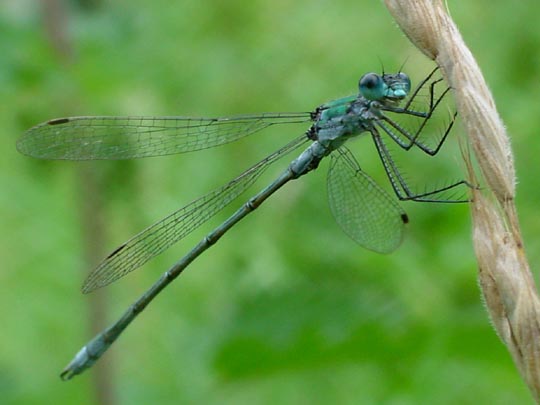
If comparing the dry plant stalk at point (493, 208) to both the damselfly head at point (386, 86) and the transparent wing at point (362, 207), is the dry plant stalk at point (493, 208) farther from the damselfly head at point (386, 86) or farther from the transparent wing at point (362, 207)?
the transparent wing at point (362, 207)

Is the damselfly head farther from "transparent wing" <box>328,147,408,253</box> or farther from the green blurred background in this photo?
the green blurred background

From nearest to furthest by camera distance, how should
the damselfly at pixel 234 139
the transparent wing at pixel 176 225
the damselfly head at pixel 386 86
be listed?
the damselfly head at pixel 386 86
the damselfly at pixel 234 139
the transparent wing at pixel 176 225

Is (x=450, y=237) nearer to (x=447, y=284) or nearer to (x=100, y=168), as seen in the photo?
(x=447, y=284)

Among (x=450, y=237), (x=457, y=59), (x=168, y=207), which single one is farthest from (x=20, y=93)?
(x=457, y=59)

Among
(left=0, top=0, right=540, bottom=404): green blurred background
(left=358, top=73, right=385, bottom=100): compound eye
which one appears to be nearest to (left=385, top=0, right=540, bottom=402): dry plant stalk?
(left=358, top=73, right=385, bottom=100): compound eye

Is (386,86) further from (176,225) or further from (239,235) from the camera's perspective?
(239,235)

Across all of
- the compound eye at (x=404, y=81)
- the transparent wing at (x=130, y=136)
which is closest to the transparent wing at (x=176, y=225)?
the transparent wing at (x=130, y=136)
